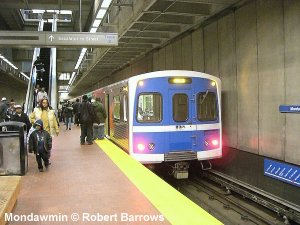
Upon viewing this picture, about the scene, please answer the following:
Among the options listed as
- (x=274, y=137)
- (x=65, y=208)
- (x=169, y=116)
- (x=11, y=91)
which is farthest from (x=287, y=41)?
(x=11, y=91)

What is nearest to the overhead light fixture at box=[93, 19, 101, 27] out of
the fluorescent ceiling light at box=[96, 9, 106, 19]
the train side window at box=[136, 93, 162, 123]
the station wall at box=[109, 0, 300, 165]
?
the fluorescent ceiling light at box=[96, 9, 106, 19]

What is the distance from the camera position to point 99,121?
12.1m

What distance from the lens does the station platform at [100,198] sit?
4441 mm

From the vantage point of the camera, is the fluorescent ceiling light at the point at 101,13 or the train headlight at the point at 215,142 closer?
the train headlight at the point at 215,142

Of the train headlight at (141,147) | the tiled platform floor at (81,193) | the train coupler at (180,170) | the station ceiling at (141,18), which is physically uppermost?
the station ceiling at (141,18)

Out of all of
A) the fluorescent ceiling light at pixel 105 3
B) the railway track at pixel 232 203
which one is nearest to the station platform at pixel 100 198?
the railway track at pixel 232 203

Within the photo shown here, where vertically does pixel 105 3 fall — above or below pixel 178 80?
above

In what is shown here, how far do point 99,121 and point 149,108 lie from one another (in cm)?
303

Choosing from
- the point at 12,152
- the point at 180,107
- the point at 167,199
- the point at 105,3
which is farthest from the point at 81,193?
the point at 105,3

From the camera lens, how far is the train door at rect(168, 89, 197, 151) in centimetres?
948

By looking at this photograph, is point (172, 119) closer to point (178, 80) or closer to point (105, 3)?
point (178, 80)

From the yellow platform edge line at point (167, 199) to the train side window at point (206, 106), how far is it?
271 cm

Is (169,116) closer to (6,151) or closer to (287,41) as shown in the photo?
(287,41)

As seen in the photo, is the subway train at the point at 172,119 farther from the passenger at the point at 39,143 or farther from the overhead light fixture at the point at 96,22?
the overhead light fixture at the point at 96,22
